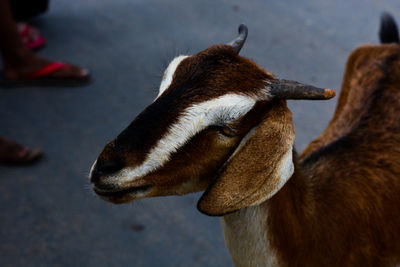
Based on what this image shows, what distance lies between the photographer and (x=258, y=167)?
157 centimetres

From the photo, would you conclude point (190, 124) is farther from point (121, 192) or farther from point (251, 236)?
point (251, 236)

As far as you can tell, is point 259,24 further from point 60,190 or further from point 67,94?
point 60,190

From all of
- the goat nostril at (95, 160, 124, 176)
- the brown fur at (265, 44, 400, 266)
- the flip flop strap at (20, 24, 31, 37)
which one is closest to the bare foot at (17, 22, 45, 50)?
the flip flop strap at (20, 24, 31, 37)

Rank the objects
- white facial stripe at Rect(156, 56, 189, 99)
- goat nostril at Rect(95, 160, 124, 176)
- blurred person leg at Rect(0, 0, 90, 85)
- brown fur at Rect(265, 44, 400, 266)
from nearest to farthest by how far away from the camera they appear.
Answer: goat nostril at Rect(95, 160, 124, 176) → white facial stripe at Rect(156, 56, 189, 99) → brown fur at Rect(265, 44, 400, 266) → blurred person leg at Rect(0, 0, 90, 85)

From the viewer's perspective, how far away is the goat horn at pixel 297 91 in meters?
1.60

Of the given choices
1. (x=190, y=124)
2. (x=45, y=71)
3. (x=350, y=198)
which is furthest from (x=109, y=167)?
(x=45, y=71)

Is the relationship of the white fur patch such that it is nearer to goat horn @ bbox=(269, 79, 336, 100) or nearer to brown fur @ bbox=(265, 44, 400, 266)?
brown fur @ bbox=(265, 44, 400, 266)

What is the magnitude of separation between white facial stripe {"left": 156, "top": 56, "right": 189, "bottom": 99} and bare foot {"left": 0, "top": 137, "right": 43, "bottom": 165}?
1952mm

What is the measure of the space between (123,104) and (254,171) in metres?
2.65

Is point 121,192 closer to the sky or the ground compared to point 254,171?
closer to the ground

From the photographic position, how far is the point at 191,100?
62.1 inches

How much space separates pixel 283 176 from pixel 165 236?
1.62 metres

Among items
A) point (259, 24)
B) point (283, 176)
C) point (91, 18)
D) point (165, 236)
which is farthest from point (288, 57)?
point (283, 176)

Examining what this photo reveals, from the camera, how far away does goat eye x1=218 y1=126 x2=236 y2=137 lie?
161 cm
